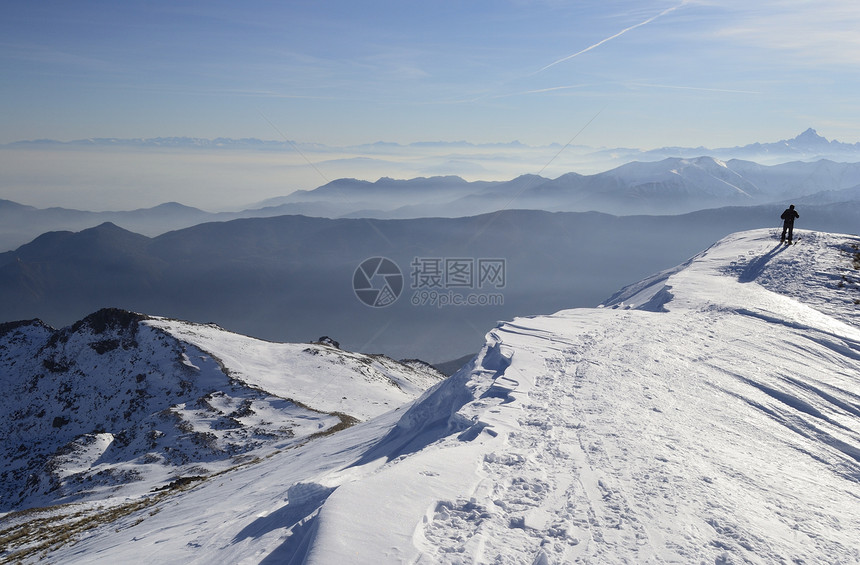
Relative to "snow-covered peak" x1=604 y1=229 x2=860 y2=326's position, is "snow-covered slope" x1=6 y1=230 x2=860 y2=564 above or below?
below

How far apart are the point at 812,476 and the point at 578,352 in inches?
316

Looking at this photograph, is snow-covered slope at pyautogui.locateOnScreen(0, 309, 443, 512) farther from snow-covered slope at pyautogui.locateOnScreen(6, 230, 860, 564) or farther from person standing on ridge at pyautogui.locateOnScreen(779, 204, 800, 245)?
person standing on ridge at pyautogui.locateOnScreen(779, 204, 800, 245)

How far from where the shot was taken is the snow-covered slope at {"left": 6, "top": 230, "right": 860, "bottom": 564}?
A: 25.0 feet

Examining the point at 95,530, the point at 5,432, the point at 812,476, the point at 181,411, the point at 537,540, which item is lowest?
the point at 5,432

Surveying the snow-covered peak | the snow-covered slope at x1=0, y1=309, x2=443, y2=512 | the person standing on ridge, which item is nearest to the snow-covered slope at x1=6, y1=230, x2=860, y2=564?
the snow-covered peak

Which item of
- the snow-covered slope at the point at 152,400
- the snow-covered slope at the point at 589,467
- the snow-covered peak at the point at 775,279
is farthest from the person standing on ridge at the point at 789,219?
the snow-covered slope at the point at 152,400

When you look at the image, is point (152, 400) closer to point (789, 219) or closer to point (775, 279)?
point (775, 279)

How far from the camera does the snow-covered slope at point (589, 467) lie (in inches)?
299

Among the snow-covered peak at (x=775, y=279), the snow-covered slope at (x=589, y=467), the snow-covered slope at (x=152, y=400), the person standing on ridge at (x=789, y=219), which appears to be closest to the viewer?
the snow-covered slope at (x=589, y=467)

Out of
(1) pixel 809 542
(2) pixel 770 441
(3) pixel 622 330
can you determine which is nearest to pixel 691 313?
(3) pixel 622 330

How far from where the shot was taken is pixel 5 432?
1832 inches

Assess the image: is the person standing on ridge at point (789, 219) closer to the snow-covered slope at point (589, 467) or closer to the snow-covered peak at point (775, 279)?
the snow-covered peak at point (775, 279)

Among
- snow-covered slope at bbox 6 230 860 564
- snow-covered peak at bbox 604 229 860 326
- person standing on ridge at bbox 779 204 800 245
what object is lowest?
snow-covered slope at bbox 6 230 860 564

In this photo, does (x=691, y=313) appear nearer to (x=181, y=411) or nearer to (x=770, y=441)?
(x=770, y=441)
